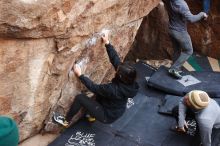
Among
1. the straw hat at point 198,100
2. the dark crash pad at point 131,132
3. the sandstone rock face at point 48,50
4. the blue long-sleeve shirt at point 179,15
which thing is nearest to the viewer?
the sandstone rock face at point 48,50

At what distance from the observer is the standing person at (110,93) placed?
17.7 ft

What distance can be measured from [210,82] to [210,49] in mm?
1456

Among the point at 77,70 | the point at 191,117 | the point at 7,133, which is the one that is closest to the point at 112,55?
the point at 77,70

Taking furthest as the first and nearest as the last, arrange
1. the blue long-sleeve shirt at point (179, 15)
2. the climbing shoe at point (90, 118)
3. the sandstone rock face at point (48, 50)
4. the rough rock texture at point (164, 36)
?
1. the rough rock texture at point (164, 36)
2. the blue long-sleeve shirt at point (179, 15)
3. the climbing shoe at point (90, 118)
4. the sandstone rock face at point (48, 50)

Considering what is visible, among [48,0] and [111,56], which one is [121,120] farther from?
[48,0]

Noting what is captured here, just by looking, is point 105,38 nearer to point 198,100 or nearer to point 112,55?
point 112,55

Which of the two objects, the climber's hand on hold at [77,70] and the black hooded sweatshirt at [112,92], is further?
the climber's hand on hold at [77,70]

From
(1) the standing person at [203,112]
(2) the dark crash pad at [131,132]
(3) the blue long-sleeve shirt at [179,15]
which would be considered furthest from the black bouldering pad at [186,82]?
(1) the standing person at [203,112]

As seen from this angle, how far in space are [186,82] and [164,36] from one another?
4.87 feet

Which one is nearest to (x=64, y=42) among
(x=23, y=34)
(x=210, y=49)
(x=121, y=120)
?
(x=23, y=34)

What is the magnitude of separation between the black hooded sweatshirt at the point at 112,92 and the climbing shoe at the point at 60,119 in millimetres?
567

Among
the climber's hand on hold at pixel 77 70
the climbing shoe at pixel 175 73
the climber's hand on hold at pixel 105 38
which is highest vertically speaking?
the climber's hand on hold at pixel 105 38

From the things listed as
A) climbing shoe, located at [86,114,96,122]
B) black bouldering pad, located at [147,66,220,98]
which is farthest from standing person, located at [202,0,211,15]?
climbing shoe, located at [86,114,96,122]

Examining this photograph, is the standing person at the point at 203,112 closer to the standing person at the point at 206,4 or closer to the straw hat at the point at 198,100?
the straw hat at the point at 198,100
